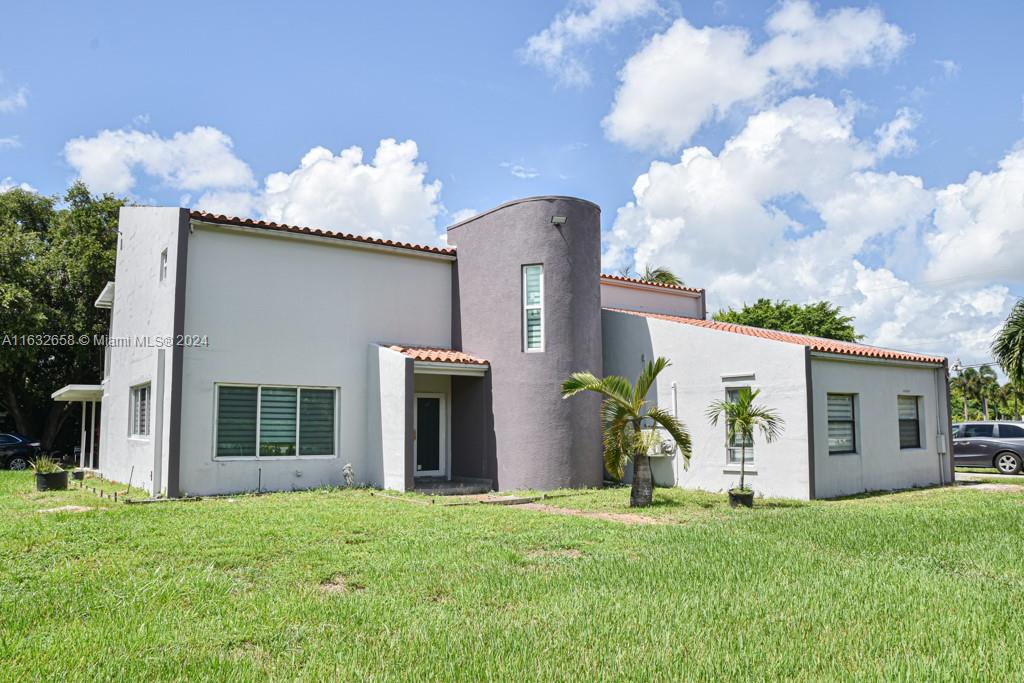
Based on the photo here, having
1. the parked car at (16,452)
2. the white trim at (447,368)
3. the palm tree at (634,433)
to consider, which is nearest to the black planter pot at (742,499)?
the palm tree at (634,433)

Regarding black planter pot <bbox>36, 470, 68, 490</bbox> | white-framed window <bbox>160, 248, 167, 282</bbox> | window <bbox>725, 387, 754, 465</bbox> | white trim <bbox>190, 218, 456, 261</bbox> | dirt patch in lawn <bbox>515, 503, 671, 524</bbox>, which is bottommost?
dirt patch in lawn <bbox>515, 503, 671, 524</bbox>

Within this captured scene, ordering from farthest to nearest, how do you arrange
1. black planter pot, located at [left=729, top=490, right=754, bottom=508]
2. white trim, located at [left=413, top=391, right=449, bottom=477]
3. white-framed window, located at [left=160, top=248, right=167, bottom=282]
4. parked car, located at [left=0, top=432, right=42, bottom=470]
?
parked car, located at [left=0, top=432, right=42, bottom=470] → white trim, located at [left=413, top=391, right=449, bottom=477] → white-framed window, located at [left=160, top=248, right=167, bottom=282] → black planter pot, located at [left=729, top=490, right=754, bottom=508]

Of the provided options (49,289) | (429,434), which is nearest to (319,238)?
(429,434)

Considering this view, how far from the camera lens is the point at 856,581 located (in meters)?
7.09

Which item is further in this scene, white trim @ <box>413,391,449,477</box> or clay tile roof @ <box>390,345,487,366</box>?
white trim @ <box>413,391,449,477</box>

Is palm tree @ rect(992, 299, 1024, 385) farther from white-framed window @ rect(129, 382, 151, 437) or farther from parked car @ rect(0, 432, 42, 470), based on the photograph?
parked car @ rect(0, 432, 42, 470)

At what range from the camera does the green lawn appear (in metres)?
4.92

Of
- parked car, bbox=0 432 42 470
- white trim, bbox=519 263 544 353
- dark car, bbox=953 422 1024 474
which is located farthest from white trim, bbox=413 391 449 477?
dark car, bbox=953 422 1024 474

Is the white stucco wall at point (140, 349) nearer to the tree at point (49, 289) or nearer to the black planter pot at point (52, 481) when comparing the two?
the black planter pot at point (52, 481)

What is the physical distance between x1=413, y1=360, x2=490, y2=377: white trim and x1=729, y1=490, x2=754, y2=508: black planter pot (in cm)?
619

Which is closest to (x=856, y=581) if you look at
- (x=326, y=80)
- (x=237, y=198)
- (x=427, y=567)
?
(x=427, y=567)

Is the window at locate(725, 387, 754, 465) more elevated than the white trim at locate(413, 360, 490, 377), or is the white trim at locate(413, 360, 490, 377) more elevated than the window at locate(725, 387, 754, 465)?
the white trim at locate(413, 360, 490, 377)

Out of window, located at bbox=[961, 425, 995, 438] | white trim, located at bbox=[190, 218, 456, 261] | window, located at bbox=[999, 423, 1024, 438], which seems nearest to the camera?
white trim, located at bbox=[190, 218, 456, 261]

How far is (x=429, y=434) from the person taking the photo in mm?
17625
